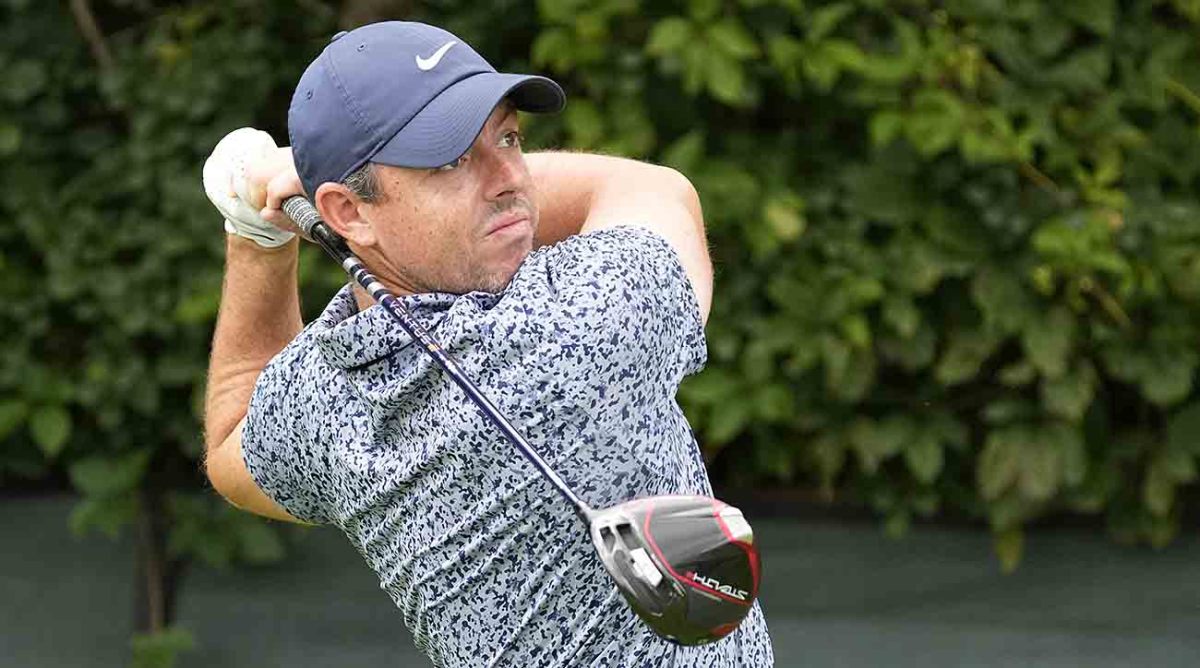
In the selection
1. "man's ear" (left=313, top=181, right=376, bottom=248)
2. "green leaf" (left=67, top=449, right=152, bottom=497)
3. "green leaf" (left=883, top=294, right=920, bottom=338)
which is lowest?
"green leaf" (left=67, top=449, right=152, bottom=497)

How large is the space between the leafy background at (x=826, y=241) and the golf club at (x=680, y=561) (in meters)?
2.26

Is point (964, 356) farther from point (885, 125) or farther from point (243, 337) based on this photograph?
point (243, 337)

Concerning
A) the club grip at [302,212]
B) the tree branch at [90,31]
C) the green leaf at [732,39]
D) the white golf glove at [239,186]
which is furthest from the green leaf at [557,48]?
the club grip at [302,212]

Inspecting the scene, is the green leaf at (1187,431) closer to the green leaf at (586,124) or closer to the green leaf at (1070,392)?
the green leaf at (1070,392)

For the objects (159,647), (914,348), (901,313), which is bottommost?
(159,647)

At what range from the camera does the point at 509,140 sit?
2.23 meters

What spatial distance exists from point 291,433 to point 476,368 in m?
0.30

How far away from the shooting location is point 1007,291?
417 centimetres

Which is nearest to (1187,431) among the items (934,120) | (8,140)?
(934,120)

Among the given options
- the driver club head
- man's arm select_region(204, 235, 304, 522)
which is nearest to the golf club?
the driver club head

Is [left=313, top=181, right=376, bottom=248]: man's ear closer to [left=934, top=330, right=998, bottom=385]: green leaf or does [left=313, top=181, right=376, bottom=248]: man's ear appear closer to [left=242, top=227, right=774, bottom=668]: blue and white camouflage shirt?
[left=242, top=227, right=774, bottom=668]: blue and white camouflage shirt

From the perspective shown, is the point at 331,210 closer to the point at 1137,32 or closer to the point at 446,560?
the point at 446,560

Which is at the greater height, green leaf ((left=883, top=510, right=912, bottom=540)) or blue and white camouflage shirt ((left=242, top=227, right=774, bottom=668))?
blue and white camouflage shirt ((left=242, top=227, right=774, bottom=668))

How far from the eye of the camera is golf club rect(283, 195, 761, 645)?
75.0 inches
